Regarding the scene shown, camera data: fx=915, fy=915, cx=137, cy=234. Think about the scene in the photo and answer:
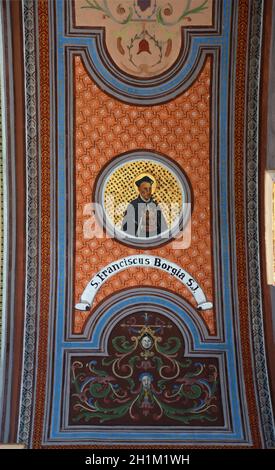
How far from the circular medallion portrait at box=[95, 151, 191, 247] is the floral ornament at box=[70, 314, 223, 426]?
3.81ft

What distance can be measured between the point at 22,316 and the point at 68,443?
1881mm

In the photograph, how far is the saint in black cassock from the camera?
12.4 metres

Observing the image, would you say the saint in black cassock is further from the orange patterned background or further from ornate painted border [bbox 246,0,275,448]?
ornate painted border [bbox 246,0,275,448]

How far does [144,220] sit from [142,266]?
0.63 m

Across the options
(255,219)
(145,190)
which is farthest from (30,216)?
(255,219)

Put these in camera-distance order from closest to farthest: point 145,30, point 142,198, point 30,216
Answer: point 145,30, point 30,216, point 142,198

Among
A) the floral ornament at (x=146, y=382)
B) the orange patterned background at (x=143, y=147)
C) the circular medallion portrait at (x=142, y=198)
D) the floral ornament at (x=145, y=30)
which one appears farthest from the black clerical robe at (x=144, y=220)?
the floral ornament at (x=145, y=30)

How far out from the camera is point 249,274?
40.6 feet

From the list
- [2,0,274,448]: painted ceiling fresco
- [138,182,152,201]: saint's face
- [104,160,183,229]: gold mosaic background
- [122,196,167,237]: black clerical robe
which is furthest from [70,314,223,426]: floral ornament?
[138,182,152,201]: saint's face

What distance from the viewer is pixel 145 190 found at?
12.5 meters

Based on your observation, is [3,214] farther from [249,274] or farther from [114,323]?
[249,274]

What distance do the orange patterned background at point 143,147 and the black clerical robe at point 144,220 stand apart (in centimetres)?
24

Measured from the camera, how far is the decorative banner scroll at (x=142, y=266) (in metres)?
12.3

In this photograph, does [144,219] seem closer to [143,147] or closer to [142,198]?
[142,198]
